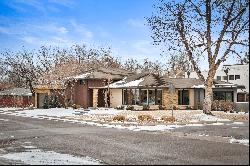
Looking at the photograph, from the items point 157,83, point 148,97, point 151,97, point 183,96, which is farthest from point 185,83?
point 148,97

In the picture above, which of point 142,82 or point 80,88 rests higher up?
point 142,82

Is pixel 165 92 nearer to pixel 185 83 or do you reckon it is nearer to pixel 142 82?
pixel 142 82

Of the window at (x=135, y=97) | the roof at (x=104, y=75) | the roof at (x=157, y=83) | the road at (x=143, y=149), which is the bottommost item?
the road at (x=143, y=149)

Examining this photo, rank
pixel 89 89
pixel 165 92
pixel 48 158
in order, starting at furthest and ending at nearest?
1. pixel 89 89
2. pixel 165 92
3. pixel 48 158

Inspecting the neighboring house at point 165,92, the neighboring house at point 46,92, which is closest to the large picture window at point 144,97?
the neighboring house at point 165,92

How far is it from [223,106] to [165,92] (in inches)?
302

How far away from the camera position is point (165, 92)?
1970 inches

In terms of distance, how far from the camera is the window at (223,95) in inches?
1971

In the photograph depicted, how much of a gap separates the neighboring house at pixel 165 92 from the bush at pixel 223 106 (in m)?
2.64

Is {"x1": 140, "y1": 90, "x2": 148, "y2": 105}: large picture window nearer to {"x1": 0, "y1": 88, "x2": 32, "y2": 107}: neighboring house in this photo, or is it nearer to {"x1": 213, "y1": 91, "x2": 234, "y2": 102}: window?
{"x1": 213, "y1": 91, "x2": 234, "y2": 102}: window

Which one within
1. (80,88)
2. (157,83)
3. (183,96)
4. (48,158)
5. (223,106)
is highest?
(157,83)

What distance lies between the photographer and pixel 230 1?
34.2 meters

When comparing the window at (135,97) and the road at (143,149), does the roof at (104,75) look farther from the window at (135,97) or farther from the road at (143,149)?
the road at (143,149)

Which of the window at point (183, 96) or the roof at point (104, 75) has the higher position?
the roof at point (104, 75)
